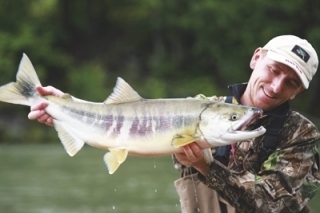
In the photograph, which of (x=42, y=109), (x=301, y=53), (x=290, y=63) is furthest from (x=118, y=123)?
(x=301, y=53)

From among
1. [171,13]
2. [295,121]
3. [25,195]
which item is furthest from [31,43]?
[295,121]

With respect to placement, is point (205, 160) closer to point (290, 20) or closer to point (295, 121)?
point (295, 121)

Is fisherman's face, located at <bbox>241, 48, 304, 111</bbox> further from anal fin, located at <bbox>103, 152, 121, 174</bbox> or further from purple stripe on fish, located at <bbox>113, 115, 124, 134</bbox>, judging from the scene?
anal fin, located at <bbox>103, 152, 121, 174</bbox>

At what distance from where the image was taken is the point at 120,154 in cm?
475

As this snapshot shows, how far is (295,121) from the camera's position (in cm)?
532

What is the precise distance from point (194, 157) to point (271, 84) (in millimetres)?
749

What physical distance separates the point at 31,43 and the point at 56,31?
390cm

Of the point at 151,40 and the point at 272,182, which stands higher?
the point at 151,40

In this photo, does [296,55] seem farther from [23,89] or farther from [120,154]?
[23,89]

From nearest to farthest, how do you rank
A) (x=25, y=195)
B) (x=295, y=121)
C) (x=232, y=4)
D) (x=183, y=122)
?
(x=183, y=122) < (x=295, y=121) < (x=25, y=195) < (x=232, y=4)

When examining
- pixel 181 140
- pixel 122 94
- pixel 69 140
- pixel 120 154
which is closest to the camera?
pixel 181 140

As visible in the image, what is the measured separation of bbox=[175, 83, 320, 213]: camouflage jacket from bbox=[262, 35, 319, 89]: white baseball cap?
303 mm

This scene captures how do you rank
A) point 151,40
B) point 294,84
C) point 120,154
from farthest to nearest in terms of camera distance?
point 151,40 → point 294,84 → point 120,154

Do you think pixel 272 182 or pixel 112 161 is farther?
pixel 272 182
